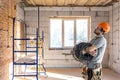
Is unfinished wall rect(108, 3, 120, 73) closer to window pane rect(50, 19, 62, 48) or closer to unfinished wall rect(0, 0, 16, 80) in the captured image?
window pane rect(50, 19, 62, 48)

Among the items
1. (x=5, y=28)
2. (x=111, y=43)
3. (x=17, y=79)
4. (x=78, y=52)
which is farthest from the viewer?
(x=111, y=43)

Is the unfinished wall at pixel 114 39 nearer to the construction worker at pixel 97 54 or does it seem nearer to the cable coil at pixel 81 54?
the construction worker at pixel 97 54

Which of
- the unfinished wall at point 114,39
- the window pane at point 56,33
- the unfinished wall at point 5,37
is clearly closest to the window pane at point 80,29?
the window pane at point 56,33

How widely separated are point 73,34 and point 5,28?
14.8ft

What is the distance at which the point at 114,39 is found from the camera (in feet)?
29.3

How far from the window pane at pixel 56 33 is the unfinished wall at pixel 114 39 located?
6.87 ft

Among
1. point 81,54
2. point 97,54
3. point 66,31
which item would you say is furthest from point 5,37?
point 66,31

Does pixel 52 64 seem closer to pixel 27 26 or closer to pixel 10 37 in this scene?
pixel 27 26

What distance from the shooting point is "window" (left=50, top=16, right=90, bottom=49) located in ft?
32.0

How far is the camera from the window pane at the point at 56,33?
9750 millimetres

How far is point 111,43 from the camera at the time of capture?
935 centimetres

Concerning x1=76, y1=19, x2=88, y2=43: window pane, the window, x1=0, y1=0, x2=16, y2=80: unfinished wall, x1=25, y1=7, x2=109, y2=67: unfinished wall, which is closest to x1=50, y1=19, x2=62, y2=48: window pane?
the window

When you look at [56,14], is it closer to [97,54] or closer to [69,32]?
[69,32]

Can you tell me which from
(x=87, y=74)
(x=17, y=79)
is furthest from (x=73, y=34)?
(x=87, y=74)
